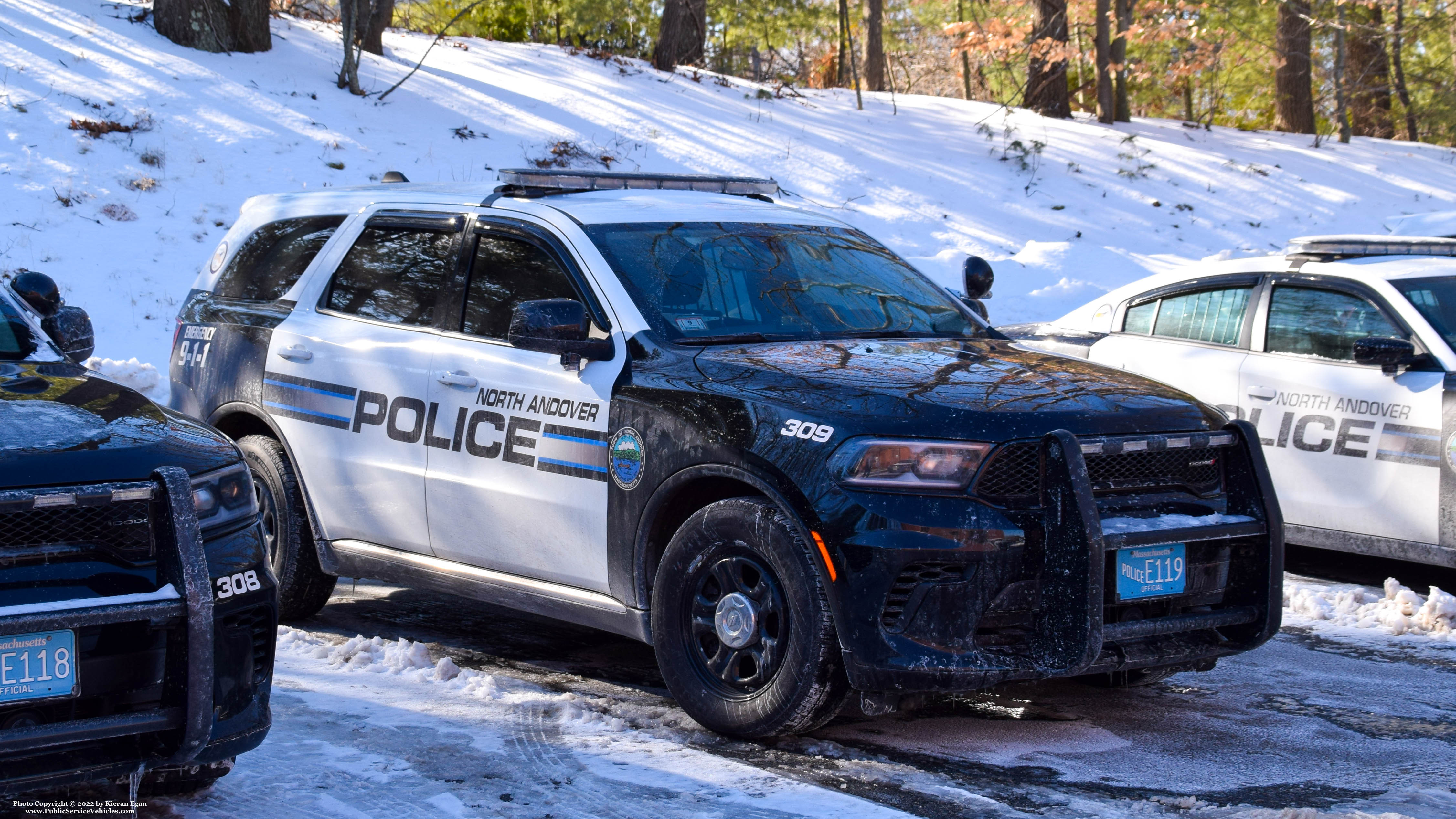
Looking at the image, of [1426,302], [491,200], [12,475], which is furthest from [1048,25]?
[12,475]

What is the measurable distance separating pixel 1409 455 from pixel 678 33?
57.2 ft

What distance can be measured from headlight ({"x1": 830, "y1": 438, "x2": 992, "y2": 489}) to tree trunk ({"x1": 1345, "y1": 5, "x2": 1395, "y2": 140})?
2131cm

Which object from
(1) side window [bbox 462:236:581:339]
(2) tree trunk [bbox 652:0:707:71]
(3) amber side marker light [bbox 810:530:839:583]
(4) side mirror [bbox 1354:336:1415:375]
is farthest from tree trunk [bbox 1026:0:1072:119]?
(3) amber side marker light [bbox 810:530:839:583]

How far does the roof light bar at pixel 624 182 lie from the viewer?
6.42m

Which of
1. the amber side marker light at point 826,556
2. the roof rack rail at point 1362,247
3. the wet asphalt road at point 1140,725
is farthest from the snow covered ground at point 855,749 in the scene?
the roof rack rail at point 1362,247

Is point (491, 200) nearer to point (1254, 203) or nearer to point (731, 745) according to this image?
point (731, 745)

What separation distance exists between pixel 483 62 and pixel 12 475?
18.7m

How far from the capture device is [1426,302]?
23.7ft

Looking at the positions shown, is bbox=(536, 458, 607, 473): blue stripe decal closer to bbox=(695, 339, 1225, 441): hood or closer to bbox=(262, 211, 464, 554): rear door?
bbox=(695, 339, 1225, 441): hood

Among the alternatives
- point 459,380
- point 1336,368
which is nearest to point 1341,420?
point 1336,368

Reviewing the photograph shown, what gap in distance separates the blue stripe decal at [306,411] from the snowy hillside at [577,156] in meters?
5.85

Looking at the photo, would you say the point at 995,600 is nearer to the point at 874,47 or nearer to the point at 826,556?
the point at 826,556

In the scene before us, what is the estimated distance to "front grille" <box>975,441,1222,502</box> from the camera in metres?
4.54

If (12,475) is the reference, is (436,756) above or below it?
below
